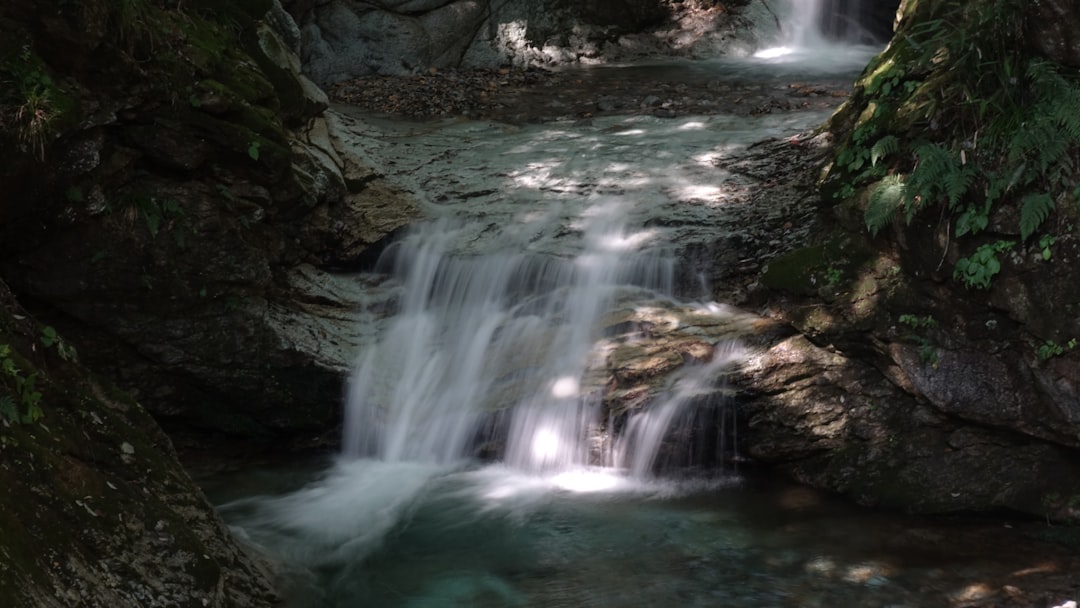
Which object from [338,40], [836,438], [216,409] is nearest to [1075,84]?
[836,438]

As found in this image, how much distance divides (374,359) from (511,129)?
4.07 m

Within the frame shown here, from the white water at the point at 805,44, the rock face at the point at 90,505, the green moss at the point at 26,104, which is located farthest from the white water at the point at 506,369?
the white water at the point at 805,44

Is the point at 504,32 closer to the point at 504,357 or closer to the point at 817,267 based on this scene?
the point at 504,357

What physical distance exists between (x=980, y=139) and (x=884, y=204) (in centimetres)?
64

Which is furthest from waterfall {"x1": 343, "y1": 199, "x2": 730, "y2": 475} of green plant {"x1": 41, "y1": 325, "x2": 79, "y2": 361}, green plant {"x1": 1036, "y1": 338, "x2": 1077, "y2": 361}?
green plant {"x1": 41, "y1": 325, "x2": 79, "y2": 361}

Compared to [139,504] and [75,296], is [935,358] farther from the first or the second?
[75,296]

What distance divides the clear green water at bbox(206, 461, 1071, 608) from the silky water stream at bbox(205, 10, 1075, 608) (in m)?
0.01

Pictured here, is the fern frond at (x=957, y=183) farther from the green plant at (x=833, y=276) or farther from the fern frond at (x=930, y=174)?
the green plant at (x=833, y=276)

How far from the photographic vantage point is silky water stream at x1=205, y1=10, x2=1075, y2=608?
16.7 ft

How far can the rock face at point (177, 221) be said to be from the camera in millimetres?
5516

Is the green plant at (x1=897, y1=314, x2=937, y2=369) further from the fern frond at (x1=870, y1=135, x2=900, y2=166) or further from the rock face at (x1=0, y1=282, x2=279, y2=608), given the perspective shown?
the rock face at (x1=0, y1=282, x2=279, y2=608)

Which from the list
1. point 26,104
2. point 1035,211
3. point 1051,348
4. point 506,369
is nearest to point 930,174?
point 1035,211

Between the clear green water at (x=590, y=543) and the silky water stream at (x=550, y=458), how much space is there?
0.05 ft

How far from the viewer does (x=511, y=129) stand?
10.2 meters
